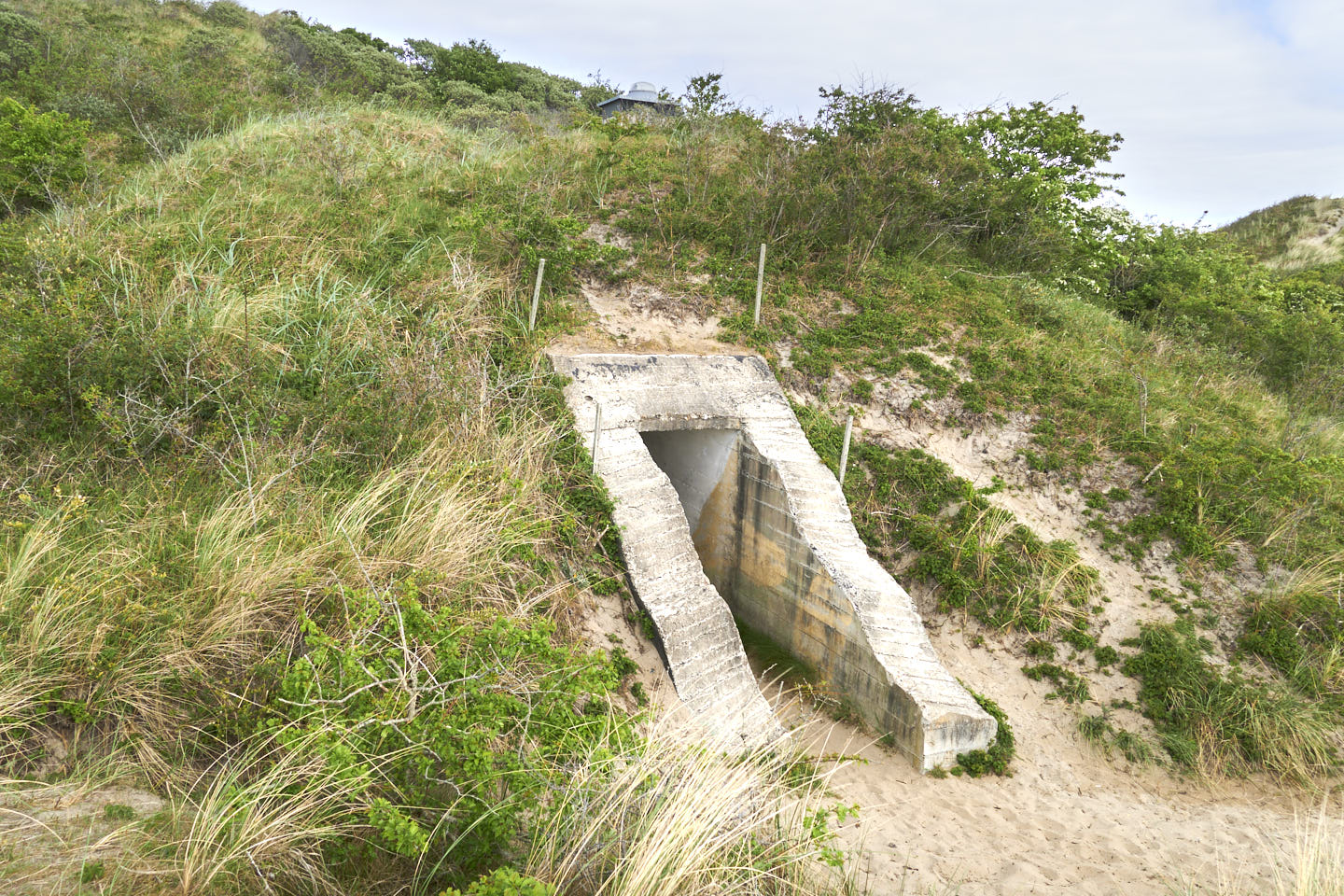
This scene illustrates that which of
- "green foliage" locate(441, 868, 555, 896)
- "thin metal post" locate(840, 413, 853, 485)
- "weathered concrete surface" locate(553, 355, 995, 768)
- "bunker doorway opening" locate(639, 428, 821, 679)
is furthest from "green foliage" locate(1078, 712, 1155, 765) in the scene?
"green foliage" locate(441, 868, 555, 896)

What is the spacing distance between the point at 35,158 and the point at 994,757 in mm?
12118

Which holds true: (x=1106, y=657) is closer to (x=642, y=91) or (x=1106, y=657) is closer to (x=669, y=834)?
(x=669, y=834)

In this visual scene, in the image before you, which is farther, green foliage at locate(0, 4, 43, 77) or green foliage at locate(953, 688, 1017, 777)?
green foliage at locate(0, 4, 43, 77)

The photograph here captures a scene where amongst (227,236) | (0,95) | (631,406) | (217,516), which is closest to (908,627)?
(631,406)

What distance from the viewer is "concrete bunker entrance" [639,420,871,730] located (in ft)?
22.6

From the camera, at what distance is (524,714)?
374cm

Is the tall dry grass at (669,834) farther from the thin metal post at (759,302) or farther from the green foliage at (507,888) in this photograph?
the thin metal post at (759,302)

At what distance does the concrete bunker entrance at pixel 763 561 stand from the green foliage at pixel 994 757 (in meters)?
0.61

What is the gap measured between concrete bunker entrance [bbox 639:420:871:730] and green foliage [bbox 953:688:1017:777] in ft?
2.01

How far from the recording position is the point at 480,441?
607 cm

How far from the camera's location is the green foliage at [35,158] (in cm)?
866

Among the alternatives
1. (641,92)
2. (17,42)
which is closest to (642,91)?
(641,92)

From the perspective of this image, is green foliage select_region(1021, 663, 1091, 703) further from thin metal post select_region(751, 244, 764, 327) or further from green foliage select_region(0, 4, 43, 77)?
green foliage select_region(0, 4, 43, 77)

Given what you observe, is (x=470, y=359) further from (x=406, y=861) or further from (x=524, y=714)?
(x=406, y=861)
